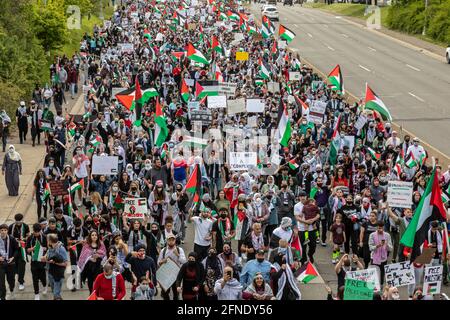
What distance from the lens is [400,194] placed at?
16.6 m

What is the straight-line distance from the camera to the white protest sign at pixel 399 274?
43.2 feet

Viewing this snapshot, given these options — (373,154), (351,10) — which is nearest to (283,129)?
(373,154)

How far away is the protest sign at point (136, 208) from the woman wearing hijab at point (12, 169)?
5845 mm

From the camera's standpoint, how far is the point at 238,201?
1681cm

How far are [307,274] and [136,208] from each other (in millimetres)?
3957

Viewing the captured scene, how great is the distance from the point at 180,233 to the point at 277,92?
13619 mm

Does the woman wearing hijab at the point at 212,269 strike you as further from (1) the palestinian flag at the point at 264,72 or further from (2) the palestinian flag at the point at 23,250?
(1) the palestinian flag at the point at 264,72

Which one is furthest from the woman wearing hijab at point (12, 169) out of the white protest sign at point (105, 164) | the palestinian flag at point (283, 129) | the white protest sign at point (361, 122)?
the white protest sign at point (361, 122)

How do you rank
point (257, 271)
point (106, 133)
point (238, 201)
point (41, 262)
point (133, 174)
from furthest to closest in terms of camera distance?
point (106, 133) < point (133, 174) < point (238, 201) < point (41, 262) < point (257, 271)

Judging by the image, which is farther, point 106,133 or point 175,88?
point 175,88

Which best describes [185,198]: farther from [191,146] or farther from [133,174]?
[191,146]

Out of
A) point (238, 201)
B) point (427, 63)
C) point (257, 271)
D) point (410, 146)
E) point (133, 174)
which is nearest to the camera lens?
point (257, 271)

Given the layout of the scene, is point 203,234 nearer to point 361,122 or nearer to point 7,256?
point 7,256

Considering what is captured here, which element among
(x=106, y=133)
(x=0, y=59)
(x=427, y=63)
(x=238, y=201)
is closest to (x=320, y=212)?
(x=238, y=201)
